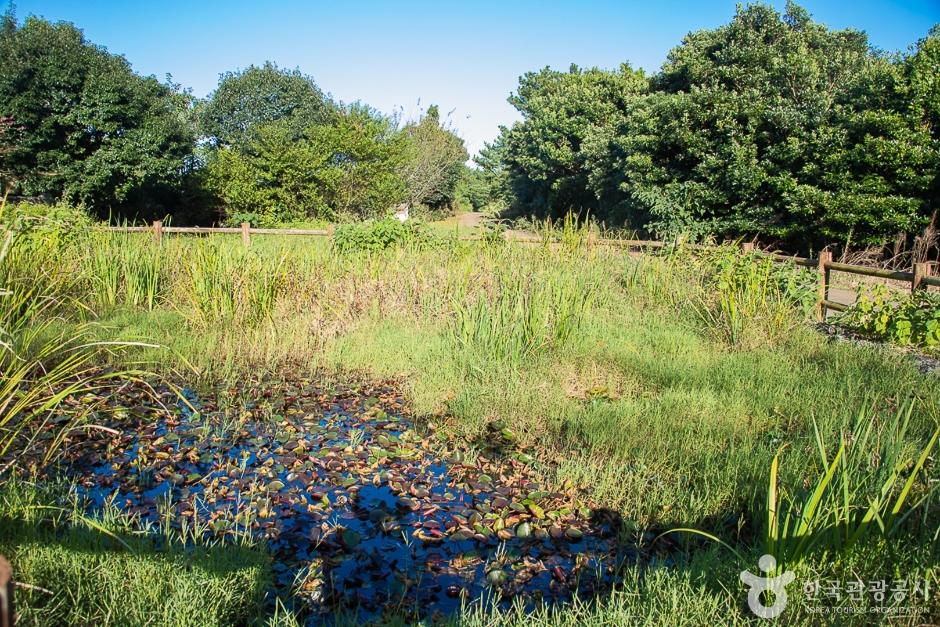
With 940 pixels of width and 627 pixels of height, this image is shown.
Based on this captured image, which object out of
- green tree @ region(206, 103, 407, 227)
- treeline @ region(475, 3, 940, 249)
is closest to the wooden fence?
treeline @ region(475, 3, 940, 249)

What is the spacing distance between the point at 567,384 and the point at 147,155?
19151 millimetres

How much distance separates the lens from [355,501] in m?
3.35

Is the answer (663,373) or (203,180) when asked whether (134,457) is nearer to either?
(663,373)

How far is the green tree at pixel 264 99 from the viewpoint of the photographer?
1214 inches

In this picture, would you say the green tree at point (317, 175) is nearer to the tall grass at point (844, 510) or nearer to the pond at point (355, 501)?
the pond at point (355, 501)

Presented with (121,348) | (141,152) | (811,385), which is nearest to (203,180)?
(141,152)

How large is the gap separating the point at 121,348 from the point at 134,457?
1.60 metres

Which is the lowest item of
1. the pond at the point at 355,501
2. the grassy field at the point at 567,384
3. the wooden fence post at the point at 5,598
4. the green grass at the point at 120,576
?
the pond at the point at 355,501

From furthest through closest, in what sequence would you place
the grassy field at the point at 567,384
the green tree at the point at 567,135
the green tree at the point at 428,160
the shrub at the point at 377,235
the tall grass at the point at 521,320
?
the green tree at the point at 428,160, the green tree at the point at 567,135, the shrub at the point at 377,235, the tall grass at the point at 521,320, the grassy field at the point at 567,384

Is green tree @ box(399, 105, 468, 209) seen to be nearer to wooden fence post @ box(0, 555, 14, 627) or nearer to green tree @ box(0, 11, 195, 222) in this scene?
green tree @ box(0, 11, 195, 222)

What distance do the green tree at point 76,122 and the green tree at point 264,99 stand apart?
414 inches

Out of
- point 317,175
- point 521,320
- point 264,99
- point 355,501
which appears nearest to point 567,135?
point 317,175

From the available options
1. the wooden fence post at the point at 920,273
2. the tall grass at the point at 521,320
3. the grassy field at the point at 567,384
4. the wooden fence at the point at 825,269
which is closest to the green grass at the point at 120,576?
the grassy field at the point at 567,384

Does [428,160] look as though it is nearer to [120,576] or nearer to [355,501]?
[355,501]
